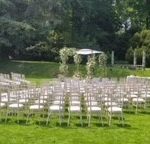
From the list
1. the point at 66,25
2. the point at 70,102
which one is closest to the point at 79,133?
the point at 70,102

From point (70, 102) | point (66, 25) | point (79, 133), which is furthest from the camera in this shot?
point (66, 25)

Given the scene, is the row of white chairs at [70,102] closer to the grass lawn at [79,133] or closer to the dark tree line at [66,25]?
the grass lawn at [79,133]

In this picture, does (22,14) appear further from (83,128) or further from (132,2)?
(83,128)

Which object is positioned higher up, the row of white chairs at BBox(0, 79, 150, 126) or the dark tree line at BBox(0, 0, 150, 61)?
the dark tree line at BBox(0, 0, 150, 61)

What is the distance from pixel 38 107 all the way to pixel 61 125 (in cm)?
103

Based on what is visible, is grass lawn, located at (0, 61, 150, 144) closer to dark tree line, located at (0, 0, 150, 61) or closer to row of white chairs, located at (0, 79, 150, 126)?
row of white chairs, located at (0, 79, 150, 126)

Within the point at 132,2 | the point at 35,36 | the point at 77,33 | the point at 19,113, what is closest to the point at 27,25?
the point at 35,36

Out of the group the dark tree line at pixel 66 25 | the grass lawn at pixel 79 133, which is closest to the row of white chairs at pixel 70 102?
the grass lawn at pixel 79 133

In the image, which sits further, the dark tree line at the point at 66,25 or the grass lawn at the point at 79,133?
the dark tree line at the point at 66,25

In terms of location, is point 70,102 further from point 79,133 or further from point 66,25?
point 66,25

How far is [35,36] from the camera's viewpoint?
52.9 metres

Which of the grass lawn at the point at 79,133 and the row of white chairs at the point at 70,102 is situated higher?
the row of white chairs at the point at 70,102

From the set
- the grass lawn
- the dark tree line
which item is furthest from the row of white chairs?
the dark tree line

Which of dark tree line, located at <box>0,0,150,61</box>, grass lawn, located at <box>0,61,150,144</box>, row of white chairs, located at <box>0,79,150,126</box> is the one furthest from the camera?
dark tree line, located at <box>0,0,150,61</box>
